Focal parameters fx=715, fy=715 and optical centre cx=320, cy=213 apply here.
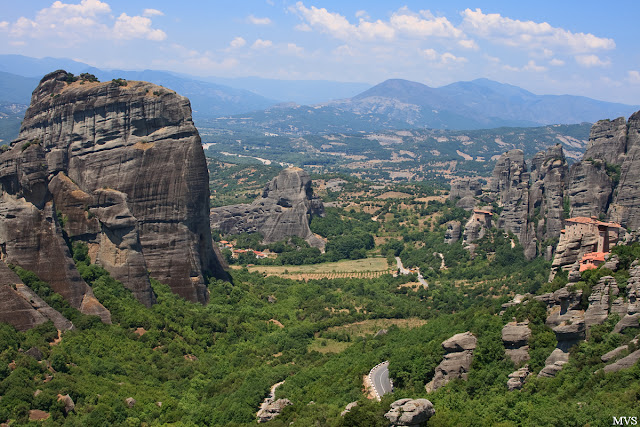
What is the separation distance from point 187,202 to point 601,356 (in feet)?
119

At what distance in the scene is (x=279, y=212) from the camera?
109m

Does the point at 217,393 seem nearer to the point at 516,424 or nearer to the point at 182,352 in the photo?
the point at 182,352

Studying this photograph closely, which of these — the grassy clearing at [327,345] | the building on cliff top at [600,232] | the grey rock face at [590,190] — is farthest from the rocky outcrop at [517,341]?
the grey rock face at [590,190]

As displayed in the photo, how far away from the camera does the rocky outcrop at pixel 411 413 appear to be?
28.0 m

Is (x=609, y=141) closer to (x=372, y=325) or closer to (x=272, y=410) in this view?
(x=372, y=325)

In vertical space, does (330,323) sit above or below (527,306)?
below

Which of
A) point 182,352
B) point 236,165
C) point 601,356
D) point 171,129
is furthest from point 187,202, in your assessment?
point 236,165

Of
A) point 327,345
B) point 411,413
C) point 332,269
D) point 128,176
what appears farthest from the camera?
point 332,269

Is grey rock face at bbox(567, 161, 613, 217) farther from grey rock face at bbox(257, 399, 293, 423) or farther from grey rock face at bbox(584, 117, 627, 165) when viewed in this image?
grey rock face at bbox(257, 399, 293, 423)


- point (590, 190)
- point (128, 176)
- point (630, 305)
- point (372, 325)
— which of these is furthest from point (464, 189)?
point (630, 305)

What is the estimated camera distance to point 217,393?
44344 mm

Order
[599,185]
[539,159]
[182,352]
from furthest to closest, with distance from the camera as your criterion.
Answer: [539,159], [599,185], [182,352]

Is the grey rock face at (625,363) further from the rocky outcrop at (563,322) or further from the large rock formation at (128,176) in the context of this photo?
the large rock formation at (128,176)

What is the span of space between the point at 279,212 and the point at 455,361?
7389 cm
